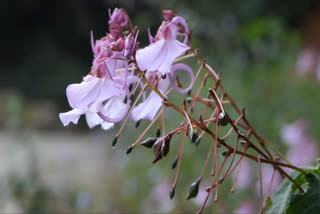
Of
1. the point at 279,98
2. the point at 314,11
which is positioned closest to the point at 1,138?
the point at 279,98

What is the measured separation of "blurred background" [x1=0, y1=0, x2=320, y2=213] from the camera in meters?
1.74

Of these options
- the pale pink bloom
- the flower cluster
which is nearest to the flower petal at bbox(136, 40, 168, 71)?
the flower cluster

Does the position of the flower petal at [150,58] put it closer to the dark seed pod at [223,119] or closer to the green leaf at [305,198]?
the dark seed pod at [223,119]

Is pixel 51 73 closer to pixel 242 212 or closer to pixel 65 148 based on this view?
pixel 65 148

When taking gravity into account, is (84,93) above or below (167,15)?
below

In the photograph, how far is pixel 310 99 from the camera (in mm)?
2395

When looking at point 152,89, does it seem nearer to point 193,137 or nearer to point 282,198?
point 193,137

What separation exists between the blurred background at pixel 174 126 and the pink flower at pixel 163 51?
0.32 ft

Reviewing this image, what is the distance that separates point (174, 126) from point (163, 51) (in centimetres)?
210

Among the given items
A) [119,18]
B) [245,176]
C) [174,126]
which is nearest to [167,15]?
[119,18]

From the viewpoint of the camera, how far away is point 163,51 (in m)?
0.44

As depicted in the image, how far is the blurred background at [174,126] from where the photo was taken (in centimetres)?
174

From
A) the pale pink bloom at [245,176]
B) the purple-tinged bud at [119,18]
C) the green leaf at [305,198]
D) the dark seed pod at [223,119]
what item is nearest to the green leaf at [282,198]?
the green leaf at [305,198]

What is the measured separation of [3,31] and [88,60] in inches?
56.8
